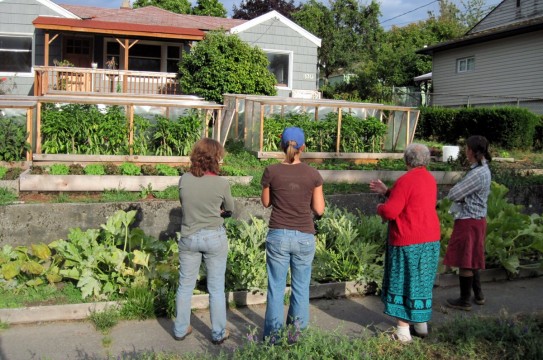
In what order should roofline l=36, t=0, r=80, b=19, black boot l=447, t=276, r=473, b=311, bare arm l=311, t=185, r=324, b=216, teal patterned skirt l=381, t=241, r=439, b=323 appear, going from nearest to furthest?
bare arm l=311, t=185, r=324, b=216, teal patterned skirt l=381, t=241, r=439, b=323, black boot l=447, t=276, r=473, b=311, roofline l=36, t=0, r=80, b=19

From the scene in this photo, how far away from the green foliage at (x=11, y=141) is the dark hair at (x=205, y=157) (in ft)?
21.0

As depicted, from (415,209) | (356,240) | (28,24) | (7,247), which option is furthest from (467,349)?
(28,24)

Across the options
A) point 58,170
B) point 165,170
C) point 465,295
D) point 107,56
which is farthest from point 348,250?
point 107,56

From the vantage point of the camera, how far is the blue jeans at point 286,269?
202 inches

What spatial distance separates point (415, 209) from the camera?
5.32 m

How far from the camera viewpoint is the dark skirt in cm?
642

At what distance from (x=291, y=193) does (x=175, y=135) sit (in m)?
7.32

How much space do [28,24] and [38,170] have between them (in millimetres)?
12938

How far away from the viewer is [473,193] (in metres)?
6.35

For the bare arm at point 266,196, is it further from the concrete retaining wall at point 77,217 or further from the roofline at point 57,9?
the roofline at point 57,9

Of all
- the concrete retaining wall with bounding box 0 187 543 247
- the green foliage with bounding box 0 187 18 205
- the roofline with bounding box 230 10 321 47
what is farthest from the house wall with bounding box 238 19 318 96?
the green foliage with bounding box 0 187 18 205

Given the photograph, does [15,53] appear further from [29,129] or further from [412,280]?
[412,280]

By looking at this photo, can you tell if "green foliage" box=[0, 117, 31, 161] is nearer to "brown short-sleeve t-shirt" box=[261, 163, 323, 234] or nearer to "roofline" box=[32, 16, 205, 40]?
"brown short-sleeve t-shirt" box=[261, 163, 323, 234]

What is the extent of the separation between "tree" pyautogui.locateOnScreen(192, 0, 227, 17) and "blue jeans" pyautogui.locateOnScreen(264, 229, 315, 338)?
37412 mm
